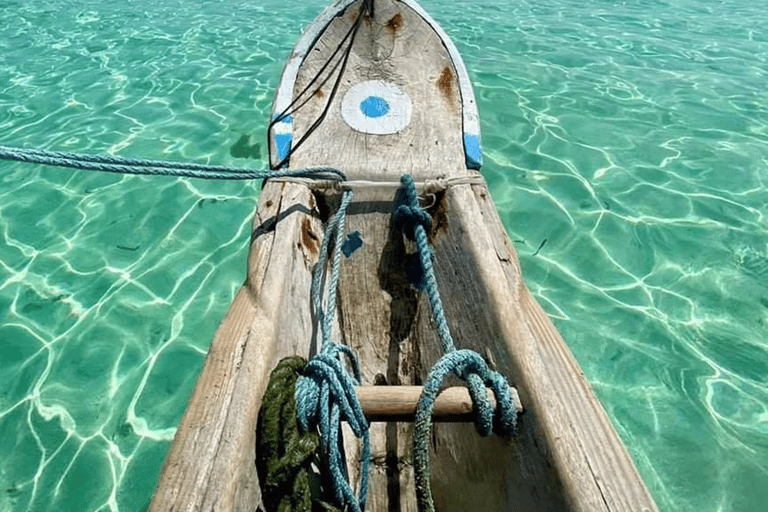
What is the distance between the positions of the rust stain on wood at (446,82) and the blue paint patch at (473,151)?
35 centimetres

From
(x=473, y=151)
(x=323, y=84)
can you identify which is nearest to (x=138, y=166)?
(x=323, y=84)

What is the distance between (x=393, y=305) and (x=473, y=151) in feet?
2.76

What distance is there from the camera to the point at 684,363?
3.06 meters

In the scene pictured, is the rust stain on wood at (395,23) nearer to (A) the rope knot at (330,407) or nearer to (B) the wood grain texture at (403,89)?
(B) the wood grain texture at (403,89)

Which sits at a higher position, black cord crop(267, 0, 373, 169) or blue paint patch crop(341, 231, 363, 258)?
black cord crop(267, 0, 373, 169)

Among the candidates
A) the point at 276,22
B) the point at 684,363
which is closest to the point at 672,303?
the point at 684,363

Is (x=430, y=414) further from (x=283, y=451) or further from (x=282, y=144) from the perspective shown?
(x=282, y=144)

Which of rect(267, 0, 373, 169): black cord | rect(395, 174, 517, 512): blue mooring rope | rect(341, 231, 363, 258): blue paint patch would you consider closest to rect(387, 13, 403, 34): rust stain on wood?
rect(267, 0, 373, 169): black cord

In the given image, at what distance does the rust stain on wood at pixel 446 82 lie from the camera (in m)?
2.66

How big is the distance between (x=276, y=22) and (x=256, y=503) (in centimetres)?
928

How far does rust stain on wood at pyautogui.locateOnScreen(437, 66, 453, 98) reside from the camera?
2.66 meters

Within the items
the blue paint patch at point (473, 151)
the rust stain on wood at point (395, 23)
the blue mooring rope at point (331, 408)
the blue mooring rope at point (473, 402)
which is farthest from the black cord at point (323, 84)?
the blue mooring rope at point (473, 402)

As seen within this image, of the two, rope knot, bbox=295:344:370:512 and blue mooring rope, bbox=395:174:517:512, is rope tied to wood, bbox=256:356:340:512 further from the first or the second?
blue mooring rope, bbox=395:174:517:512

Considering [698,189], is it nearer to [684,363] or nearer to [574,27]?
[684,363]
